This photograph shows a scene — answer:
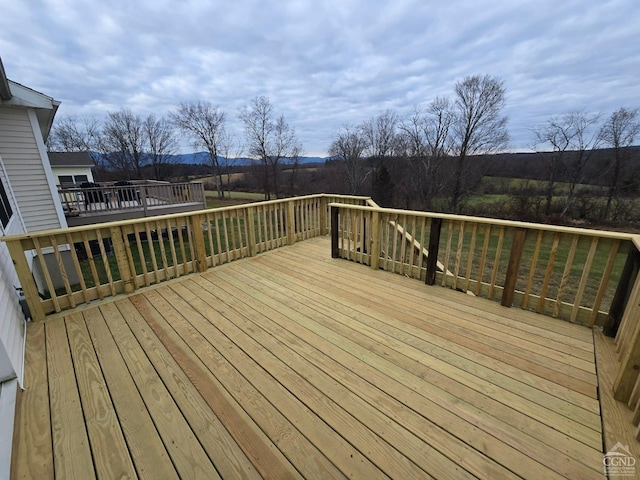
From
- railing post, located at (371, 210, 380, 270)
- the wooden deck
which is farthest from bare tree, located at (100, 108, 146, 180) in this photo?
railing post, located at (371, 210, 380, 270)

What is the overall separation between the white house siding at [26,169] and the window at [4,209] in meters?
1.01

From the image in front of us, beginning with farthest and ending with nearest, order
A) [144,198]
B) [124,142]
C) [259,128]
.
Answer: [124,142] < [259,128] < [144,198]

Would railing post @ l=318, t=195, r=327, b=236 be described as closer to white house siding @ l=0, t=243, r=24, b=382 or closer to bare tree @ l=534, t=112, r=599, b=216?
white house siding @ l=0, t=243, r=24, b=382

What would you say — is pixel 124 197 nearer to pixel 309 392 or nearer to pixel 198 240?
pixel 198 240

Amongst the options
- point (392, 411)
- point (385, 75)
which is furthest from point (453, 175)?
point (392, 411)

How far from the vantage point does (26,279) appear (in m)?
2.61

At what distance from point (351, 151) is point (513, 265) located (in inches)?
807

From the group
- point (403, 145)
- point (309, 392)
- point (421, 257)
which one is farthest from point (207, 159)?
point (309, 392)

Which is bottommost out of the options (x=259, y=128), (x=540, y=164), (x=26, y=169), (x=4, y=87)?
(x=540, y=164)

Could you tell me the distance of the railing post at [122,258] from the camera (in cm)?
309

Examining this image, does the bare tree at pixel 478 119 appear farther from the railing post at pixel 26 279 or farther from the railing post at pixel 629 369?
the railing post at pixel 26 279

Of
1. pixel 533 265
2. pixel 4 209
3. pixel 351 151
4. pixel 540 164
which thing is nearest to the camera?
pixel 533 265

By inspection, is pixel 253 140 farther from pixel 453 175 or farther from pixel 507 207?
pixel 507 207

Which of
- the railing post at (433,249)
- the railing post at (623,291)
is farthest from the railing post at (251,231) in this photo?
the railing post at (623,291)
